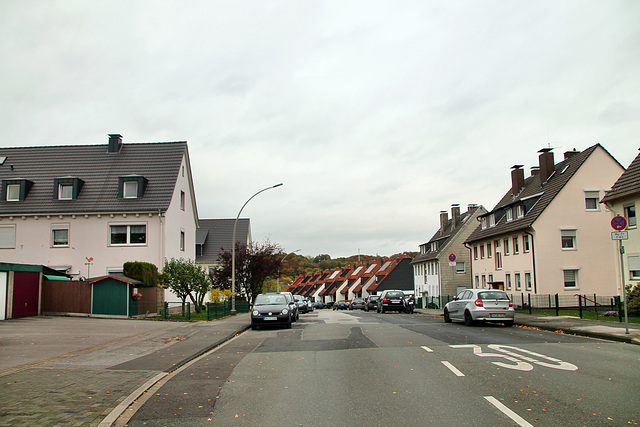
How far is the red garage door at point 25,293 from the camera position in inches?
986

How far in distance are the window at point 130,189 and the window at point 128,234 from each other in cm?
224

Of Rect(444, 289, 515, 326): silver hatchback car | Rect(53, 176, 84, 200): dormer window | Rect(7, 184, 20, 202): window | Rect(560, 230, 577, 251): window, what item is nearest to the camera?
Rect(444, 289, 515, 326): silver hatchback car

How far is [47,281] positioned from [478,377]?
24811 millimetres

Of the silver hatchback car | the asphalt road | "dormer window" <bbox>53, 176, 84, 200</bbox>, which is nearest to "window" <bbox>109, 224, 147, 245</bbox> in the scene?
"dormer window" <bbox>53, 176, 84, 200</bbox>

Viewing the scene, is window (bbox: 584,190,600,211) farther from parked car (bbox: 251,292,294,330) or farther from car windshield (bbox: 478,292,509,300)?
parked car (bbox: 251,292,294,330)

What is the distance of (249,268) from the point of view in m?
45.9

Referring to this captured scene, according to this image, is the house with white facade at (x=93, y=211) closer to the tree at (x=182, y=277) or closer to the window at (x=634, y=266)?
the tree at (x=182, y=277)

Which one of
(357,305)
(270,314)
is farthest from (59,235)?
(357,305)

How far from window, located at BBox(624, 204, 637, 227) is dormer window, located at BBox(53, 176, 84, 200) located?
109 ft

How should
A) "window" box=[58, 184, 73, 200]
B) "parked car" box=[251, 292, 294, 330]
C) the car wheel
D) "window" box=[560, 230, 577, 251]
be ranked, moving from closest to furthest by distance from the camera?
the car wheel < "parked car" box=[251, 292, 294, 330] < "window" box=[58, 184, 73, 200] < "window" box=[560, 230, 577, 251]

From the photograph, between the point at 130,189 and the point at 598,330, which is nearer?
the point at 598,330

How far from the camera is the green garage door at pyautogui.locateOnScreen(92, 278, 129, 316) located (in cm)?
2670

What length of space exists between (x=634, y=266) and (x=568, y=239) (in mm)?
12927

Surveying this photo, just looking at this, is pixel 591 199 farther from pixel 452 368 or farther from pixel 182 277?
pixel 452 368
